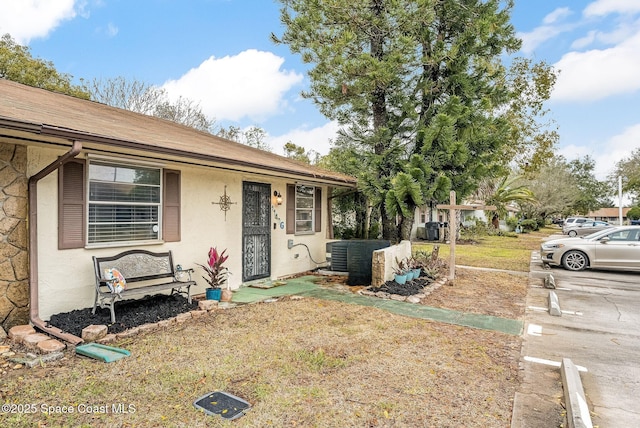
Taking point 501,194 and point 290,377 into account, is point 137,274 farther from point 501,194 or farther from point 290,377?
point 501,194

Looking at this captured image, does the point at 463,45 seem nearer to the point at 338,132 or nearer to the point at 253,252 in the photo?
the point at 338,132

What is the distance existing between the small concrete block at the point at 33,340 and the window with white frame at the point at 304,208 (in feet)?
19.4

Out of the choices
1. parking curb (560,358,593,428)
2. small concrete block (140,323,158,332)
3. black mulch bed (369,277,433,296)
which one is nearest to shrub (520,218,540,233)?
black mulch bed (369,277,433,296)

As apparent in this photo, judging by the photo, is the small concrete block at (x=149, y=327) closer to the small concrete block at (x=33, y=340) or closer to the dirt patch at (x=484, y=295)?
the small concrete block at (x=33, y=340)

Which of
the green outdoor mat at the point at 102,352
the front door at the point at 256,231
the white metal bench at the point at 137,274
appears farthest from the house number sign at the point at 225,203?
the green outdoor mat at the point at 102,352

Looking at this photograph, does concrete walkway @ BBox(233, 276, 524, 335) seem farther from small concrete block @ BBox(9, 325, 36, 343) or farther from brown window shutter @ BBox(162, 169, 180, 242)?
small concrete block @ BBox(9, 325, 36, 343)

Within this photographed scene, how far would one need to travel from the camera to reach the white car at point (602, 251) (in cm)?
1040

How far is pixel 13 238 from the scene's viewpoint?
452 centimetres

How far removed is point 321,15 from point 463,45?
3.65 meters

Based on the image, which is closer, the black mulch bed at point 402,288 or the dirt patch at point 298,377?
the dirt patch at point 298,377

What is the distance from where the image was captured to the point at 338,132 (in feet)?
34.3

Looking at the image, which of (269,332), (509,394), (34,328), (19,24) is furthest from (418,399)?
(19,24)

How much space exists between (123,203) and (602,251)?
12722mm

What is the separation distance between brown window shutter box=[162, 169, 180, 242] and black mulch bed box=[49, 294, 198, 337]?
107cm
